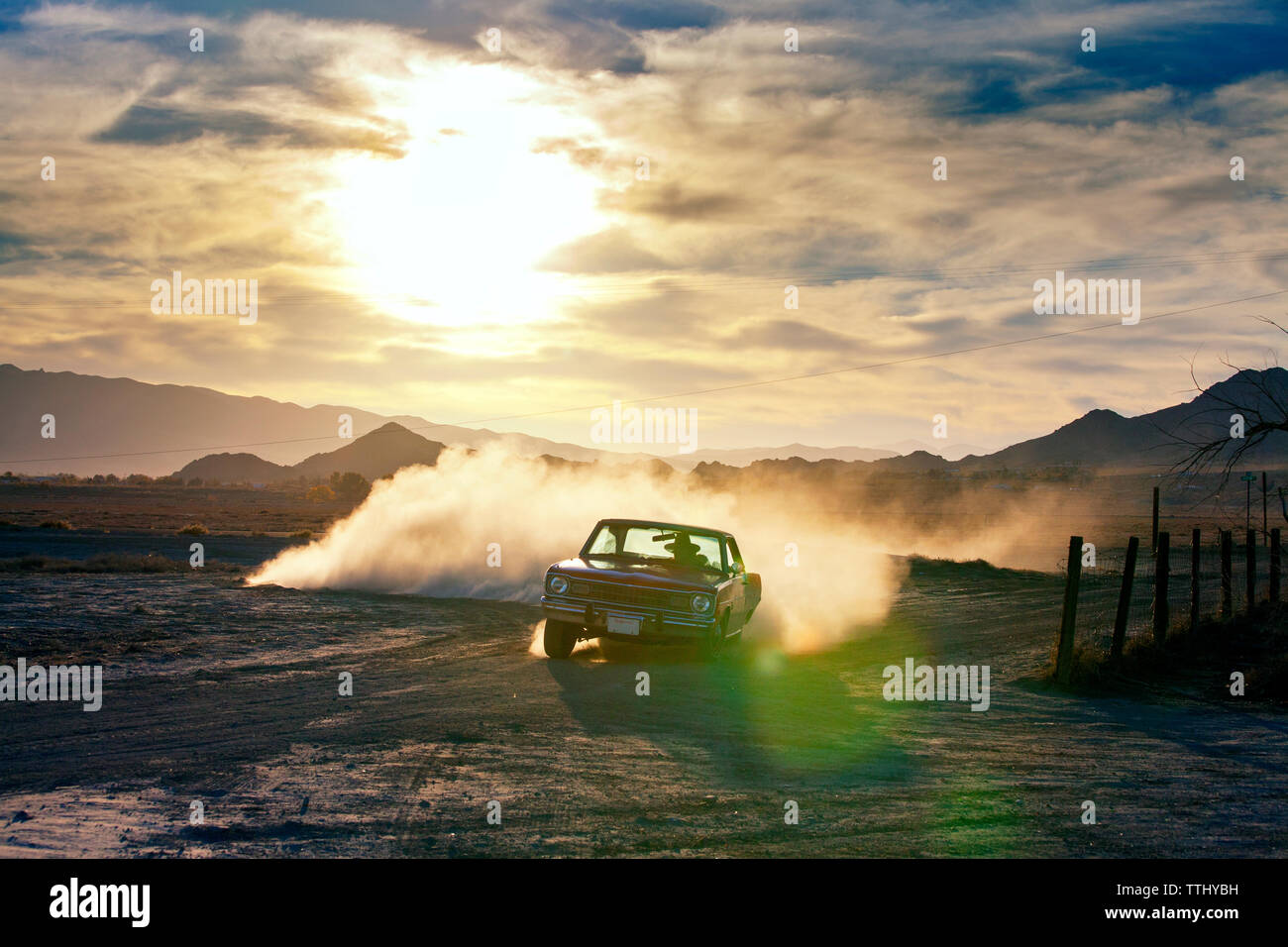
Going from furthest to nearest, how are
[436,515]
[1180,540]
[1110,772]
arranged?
[1180,540] → [436,515] → [1110,772]

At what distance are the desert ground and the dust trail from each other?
886 cm

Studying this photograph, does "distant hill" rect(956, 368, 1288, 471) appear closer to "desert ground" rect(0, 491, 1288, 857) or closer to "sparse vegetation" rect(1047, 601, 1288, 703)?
"sparse vegetation" rect(1047, 601, 1288, 703)

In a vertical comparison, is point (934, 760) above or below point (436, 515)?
below

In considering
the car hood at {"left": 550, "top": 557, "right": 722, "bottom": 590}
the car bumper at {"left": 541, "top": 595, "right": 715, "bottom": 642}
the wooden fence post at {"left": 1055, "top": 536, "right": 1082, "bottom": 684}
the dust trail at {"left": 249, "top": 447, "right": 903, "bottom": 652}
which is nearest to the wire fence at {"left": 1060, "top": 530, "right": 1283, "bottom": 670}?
the wooden fence post at {"left": 1055, "top": 536, "right": 1082, "bottom": 684}

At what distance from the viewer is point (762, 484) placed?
12812cm

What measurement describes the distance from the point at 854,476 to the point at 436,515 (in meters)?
113

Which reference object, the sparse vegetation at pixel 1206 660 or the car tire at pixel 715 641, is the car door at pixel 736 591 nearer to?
the car tire at pixel 715 641

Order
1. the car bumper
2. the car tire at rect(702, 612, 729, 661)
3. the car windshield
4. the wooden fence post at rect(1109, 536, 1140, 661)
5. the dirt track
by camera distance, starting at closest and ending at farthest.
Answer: the dirt track
the car bumper
the car tire at rect(702, 612, 729, 661)
the wooden fence post at rect(1109, 536, 1140, 661)
the car windshield

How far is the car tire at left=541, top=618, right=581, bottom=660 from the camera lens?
43.0 ft

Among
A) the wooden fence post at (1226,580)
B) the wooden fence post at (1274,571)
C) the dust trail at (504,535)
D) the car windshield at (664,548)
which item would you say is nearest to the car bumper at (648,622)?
the car windshield at (664,548)

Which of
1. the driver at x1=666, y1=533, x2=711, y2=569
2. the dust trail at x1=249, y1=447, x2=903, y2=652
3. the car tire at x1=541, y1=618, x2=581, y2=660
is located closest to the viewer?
the car tire at x1=541, y1=618, x2=581, y2=660
